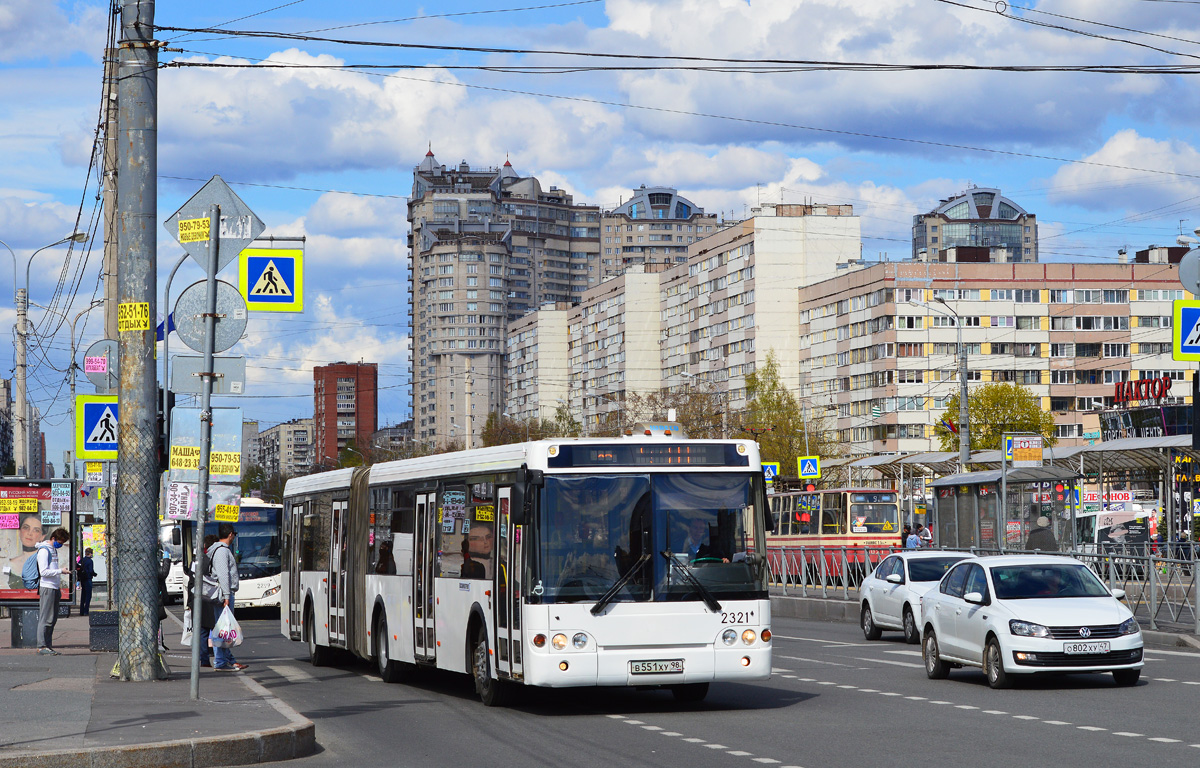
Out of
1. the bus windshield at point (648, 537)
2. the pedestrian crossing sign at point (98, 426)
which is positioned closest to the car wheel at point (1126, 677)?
the bus windshield at point (648, 537)

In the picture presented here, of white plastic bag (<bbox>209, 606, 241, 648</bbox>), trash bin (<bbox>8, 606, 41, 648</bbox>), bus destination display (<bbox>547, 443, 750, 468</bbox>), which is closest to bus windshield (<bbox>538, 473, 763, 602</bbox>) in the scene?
bus destination display (<bbox>547, 443, 750, 468</bbox>)

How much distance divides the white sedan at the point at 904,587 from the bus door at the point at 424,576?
9510 mm

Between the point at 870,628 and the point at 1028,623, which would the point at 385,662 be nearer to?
the point at 1028,623

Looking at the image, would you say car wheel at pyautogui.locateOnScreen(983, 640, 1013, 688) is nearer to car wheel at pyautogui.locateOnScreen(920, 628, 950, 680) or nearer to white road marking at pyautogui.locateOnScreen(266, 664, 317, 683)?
car wheel at pyautogui.locateOnScreen(920, 628, 950, 680)

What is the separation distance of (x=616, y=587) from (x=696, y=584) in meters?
0.77

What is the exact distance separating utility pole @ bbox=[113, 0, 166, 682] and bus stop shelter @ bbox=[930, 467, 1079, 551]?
73.7 ft

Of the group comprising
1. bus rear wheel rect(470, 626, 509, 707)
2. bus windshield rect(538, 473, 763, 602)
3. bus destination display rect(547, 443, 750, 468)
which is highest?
bus destination display rect(547, 443, 750, 468)

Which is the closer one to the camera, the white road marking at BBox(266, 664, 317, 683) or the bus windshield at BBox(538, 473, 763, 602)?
the bus windshield at BBox(538, 473, 763, 602)

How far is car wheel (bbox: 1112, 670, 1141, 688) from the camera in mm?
16828

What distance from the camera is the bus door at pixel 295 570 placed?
23875 millimetres

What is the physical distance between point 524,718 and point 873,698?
151 inches

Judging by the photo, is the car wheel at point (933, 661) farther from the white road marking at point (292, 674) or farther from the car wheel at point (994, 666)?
the white road marking at point (292, 674)

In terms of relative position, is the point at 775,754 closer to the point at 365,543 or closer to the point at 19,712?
the point at 19,712

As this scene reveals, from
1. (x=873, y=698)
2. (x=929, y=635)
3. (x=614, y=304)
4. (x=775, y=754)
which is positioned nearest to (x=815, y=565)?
(x=929, y=635)
